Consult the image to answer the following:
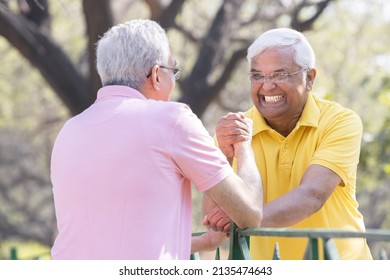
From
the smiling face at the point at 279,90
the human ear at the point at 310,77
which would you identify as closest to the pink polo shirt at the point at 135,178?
the smiling face at the point at 279,90

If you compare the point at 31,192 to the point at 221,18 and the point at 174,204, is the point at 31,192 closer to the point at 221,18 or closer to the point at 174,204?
the point at 221,18

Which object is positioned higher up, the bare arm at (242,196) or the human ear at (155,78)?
the human ear at (155,78)

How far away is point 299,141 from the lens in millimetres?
4191

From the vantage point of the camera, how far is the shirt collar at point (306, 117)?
415 centimetres

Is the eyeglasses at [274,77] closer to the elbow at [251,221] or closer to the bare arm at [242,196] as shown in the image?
the bare arm at [242,196]

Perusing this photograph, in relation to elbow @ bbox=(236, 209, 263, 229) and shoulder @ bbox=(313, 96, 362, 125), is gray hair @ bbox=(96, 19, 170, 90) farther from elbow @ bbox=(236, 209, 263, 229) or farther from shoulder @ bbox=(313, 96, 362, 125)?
shoulder @ bbox=(313, 96, 362, 125)

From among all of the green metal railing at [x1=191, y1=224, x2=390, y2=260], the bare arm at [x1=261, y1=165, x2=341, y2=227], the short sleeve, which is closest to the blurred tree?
the bare arm at [x1=261, y1=165, x2=341, y2=227]

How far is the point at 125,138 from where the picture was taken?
3.28m

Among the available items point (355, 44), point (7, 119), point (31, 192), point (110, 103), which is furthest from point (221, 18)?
point (31, 192)

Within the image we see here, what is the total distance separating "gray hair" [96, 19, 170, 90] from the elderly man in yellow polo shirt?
1.99 feet

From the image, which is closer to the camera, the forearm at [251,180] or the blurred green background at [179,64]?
the forearm at [251,180]

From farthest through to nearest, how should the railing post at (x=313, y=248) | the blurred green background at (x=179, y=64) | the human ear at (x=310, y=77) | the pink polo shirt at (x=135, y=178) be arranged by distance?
the blurred green background at (x=179, y=64) < the human ear at (x=310, y=77) < the pink polo shirt at (x=135, y=178) < the railing post at (x=313, y=248)

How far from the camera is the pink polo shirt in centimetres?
326

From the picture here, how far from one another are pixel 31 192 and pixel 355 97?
28.7 feet
